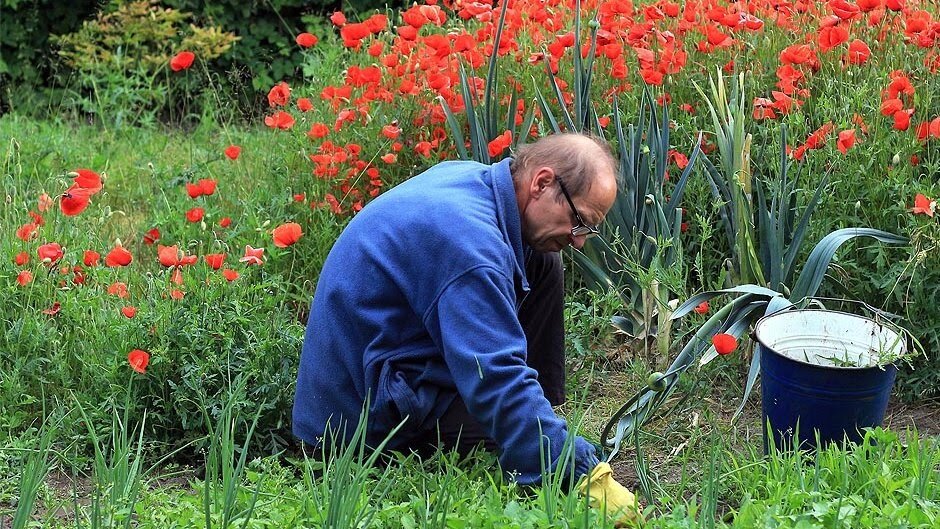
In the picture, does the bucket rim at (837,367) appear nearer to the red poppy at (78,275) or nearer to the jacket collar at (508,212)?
the jacket collar at (508,212)

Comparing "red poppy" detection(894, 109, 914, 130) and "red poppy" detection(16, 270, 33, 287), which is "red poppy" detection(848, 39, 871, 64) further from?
"red poppy" detection(16, 270, 33, 287)

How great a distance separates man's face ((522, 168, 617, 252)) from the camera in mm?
2652

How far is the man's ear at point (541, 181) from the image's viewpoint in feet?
8.68

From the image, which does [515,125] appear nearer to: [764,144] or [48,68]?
[764,144]

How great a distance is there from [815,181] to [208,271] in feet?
6.21

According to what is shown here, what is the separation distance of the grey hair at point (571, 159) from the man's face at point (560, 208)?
0.05 ft

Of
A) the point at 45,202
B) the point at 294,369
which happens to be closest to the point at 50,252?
the point at 45,202

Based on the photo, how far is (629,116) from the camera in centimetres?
402

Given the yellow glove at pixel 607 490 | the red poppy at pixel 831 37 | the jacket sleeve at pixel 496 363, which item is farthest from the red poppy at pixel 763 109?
the yellow glove at pixel 607 490

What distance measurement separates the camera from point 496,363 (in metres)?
2.48

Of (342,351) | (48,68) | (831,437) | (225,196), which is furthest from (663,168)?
(48,68)

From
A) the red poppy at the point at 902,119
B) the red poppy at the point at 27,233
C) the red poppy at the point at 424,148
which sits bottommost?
the red poppy at the point at 27,233

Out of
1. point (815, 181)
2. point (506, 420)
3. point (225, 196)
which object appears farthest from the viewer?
point (225, 196)

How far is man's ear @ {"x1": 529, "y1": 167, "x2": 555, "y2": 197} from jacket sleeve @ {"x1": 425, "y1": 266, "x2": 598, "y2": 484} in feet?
0.82
